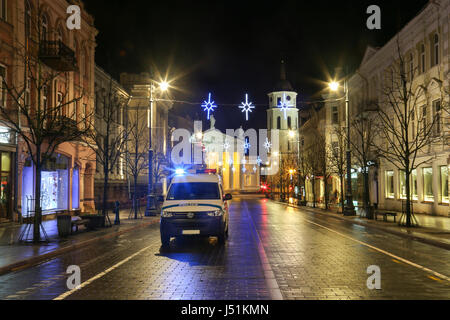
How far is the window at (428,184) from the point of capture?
93.8ft

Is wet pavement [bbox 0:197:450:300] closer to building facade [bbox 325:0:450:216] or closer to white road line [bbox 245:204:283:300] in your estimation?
white road line [bbox 245:204:283:300]

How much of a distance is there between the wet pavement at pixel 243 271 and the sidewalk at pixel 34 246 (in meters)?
0.38

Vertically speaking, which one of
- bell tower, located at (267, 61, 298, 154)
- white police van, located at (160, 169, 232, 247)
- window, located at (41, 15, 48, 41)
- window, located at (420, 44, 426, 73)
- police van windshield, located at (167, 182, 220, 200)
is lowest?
white police van, located at (160, 169, 232, 247)

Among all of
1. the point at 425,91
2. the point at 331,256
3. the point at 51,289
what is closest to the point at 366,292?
the point at 331,256

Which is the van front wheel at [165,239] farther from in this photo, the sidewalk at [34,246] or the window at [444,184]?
the window at [444,184]

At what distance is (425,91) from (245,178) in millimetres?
88922

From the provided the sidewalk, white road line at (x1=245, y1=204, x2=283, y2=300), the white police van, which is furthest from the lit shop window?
white road line at (x1=245, y1=204, x2=283, y2=300)

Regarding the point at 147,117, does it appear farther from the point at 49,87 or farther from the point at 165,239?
the point at 165,239

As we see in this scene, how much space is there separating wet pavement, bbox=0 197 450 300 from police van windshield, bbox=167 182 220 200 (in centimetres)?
161

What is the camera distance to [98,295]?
7941 millimetres

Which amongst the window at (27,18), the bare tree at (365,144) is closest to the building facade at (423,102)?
the bare tree at (365,144)

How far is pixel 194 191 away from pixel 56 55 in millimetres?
12760

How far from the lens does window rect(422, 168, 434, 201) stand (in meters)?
28.6

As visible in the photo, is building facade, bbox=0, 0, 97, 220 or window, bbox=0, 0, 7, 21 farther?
building facade, bbox=0, 0, 97, 220
